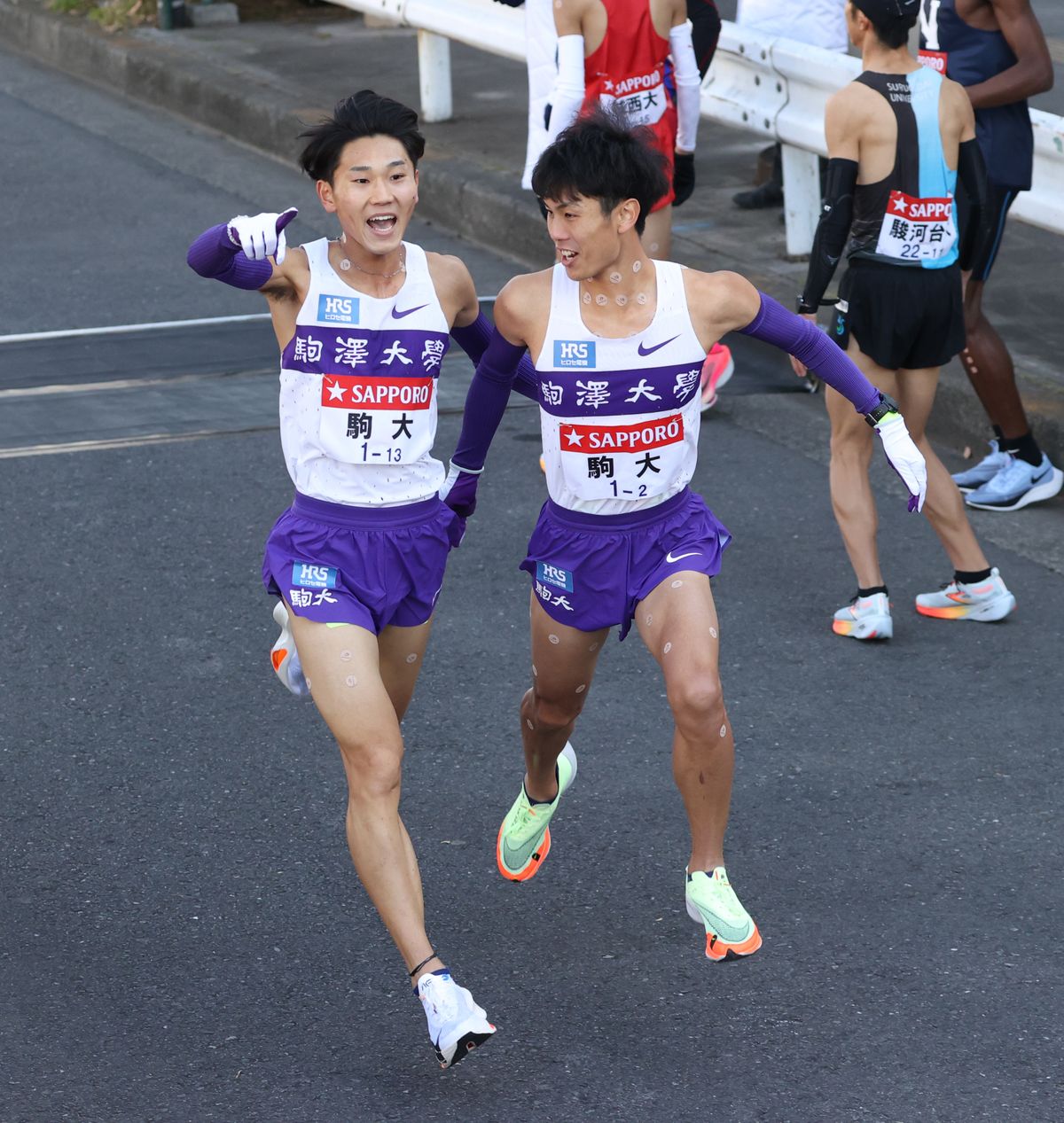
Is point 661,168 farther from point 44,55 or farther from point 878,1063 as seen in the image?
point 44,55

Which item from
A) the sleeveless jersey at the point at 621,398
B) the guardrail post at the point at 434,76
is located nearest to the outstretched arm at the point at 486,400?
the sleeveless jersey at the point at 621,398

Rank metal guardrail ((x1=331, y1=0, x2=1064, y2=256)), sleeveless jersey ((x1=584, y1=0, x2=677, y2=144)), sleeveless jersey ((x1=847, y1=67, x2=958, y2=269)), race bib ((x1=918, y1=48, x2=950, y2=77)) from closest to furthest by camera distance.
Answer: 1. sleeveless jersey ((x1=847, y1=67, x2=958, y2=269))
2. race bib ((x1=918, y1=48, x2=950, y2=77))
3. sleeveless jersey ((x1=584, y1=0, x2=677, y2=144))
4. metal guardrail ((x1=331, y1=0, x2=1064, y2=256))

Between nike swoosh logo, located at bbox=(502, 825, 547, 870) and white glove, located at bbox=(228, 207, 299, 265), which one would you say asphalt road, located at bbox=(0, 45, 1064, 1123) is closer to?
nike swoosh logo, located at bbox=(502, 825, 547, 870)

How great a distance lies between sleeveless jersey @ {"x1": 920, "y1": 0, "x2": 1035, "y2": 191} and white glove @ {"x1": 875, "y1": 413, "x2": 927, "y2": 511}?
2998mm

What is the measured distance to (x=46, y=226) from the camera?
11039 mm

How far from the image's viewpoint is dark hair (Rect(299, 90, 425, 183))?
4172 mm

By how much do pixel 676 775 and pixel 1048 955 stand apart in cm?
95

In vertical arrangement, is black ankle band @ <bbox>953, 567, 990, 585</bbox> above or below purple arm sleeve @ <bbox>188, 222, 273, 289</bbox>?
below

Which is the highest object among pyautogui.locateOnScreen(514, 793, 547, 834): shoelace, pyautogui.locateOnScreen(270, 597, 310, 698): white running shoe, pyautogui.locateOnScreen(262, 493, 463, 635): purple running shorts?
pyautogui.locateOnScreen(262, 493, 463, 635): purple running shorts

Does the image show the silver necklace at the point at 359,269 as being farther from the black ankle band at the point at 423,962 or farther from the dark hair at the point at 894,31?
the dark hair at the point at 894,31

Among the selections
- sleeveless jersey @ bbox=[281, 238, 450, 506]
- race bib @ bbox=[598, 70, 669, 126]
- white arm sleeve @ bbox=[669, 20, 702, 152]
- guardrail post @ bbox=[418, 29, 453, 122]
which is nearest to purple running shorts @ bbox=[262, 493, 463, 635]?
sleeveless jersey @ bbox=[281, 238, 450, 506]

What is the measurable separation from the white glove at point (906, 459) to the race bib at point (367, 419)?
113 cm

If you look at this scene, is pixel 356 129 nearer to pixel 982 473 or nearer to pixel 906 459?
pixel 906 459

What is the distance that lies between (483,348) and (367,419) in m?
0.57
